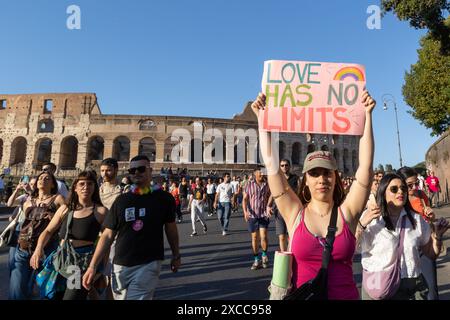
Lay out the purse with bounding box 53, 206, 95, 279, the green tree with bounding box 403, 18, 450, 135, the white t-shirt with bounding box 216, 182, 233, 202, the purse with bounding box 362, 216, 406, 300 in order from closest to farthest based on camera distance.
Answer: the purse with bounding box 362, 216, 406, 300 → the purse with bounding box 53, 206, 95, 279 → the white t-shirt with bounding box 216, 182, 233, 202 → the green tree with bounding box 403, 18, 450, 135

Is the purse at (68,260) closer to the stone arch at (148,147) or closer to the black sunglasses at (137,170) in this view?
the black sunglasses at (137,170)


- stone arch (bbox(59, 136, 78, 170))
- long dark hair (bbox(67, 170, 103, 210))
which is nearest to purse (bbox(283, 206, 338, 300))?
long dark hair (bbox(67, 170, 103, 210))

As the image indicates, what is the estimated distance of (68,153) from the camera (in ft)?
112

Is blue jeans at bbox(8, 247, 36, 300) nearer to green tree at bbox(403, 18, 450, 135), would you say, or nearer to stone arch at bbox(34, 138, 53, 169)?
green tree at bbox(403, 18, 450, 135)

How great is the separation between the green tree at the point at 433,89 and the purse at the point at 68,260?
2098 centimetres

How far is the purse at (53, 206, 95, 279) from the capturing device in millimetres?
2516

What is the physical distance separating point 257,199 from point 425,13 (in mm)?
9676

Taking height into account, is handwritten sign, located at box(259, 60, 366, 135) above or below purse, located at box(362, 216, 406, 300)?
above

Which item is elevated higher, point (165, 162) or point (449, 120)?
point (449, 120)

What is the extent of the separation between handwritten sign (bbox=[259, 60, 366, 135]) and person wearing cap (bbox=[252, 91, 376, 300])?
14 centimetres

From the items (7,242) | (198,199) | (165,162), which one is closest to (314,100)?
(7,242)

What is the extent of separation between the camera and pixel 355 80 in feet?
7.27

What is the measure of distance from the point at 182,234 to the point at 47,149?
3396 centimetres

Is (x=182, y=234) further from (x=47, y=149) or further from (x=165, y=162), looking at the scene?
(x=47, y=149)
